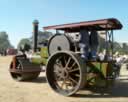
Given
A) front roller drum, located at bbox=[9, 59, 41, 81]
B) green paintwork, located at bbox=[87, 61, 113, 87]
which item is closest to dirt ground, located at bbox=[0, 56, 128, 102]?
green paintwork, located at bbox=[87, 61, 113, 87]

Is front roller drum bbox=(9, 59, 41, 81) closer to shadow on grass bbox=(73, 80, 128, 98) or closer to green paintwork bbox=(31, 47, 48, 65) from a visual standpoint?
green paintwork bbox=(31, 47, 48, 65)

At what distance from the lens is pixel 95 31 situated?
8.57 m

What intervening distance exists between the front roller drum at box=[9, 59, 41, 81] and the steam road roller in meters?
1.28

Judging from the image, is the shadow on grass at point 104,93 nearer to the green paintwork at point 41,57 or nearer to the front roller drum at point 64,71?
the front roller drum at point 64,71

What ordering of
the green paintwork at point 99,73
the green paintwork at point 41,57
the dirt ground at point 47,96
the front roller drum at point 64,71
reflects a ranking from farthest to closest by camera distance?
the green paintwork at point 41,57
the front roller drum at point 64,71
the green paintwork at point 99,73
the dirt ground at point 47,96

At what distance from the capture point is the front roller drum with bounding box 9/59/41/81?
10.1 m

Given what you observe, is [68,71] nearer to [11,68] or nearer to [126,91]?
[126,91]

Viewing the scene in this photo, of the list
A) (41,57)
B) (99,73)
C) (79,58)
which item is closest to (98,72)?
(99,73)

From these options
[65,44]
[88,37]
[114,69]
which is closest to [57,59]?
[65,44]

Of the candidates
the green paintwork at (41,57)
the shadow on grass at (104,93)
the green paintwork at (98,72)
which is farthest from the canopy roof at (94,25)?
the shadow on grass at (104,93)

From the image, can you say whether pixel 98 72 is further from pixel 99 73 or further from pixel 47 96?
pixel 47 96

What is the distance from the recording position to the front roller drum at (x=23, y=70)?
10.1m

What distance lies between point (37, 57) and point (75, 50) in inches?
77.5

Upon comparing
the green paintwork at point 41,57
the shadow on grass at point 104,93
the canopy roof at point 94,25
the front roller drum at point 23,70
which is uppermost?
the canopy roof at point 94,25
